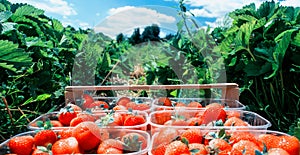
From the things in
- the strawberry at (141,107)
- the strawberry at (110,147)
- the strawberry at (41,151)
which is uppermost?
the strawberry at (141,107)

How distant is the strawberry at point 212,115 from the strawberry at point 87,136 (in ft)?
1.92

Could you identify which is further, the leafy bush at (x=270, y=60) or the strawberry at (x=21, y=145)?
the leafy bush at (x=270, y=60)

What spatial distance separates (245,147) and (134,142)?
45 centimetres

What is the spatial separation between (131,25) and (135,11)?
79mm

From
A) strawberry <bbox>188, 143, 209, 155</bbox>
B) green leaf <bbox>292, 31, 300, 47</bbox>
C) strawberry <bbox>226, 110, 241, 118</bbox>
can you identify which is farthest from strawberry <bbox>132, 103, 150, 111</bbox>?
green leaf <bbox>292, 31, 300, 47</bbox>

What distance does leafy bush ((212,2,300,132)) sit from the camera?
6.89ft

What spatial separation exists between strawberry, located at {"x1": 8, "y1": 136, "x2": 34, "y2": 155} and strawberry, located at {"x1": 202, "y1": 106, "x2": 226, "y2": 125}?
2.79ft

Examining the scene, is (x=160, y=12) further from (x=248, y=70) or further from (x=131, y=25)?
(x=248, y=70)

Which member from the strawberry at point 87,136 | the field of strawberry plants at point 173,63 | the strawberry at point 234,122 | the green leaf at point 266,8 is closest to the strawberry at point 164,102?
the field of strawberry plants at point 173,63

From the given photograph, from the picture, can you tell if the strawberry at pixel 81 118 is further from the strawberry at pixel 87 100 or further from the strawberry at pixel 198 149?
the strawberry at pixel 198 149

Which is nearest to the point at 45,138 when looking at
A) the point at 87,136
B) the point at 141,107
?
the point at 87,136

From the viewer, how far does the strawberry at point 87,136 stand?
1.42 m

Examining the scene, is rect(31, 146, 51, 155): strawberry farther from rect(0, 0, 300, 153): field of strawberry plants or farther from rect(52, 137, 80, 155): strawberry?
rect(0, 0, 300, 153): field of strawberry plants

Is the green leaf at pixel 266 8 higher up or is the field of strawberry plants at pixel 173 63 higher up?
the green leaf at pixel 266 8
